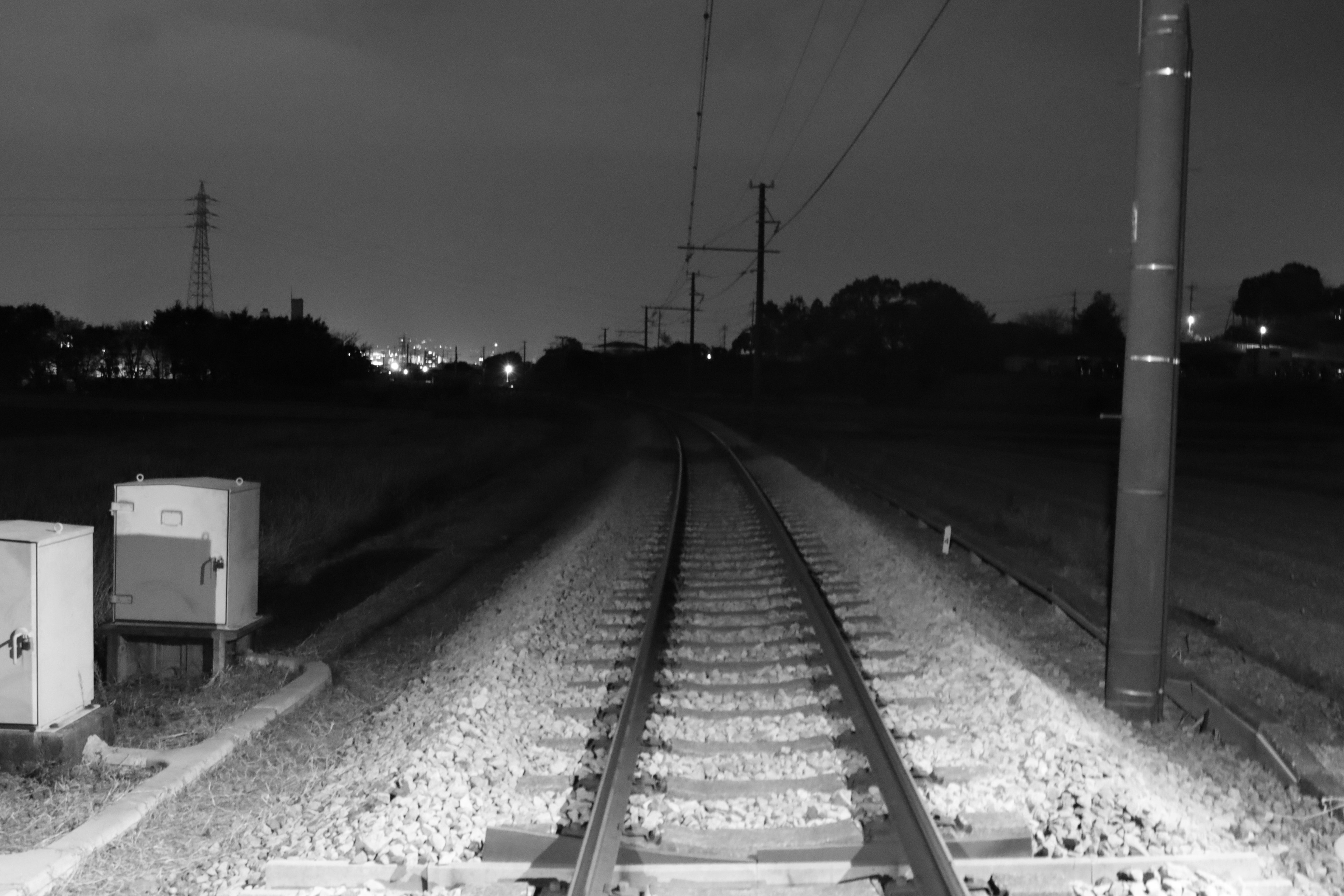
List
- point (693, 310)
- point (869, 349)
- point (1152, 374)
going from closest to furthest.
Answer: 1. point (1152, 374)
2. point (693, 310)
3. point (869, 349)

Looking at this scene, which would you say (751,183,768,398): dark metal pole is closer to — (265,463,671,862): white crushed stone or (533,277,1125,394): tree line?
(533,277,1125,394): tree line

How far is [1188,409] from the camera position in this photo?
221ft

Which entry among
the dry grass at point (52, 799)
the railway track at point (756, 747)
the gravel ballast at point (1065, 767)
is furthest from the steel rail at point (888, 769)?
the dry grass at point (52, 799)

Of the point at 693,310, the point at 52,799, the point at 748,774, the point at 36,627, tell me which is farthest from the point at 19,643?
the point at 693,310

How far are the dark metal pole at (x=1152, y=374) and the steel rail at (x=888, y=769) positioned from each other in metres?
1.83

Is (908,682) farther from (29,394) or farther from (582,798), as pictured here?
(29,394)

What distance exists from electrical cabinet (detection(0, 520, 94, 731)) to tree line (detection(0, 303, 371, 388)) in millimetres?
93651

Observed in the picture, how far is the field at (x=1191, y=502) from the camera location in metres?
11.9

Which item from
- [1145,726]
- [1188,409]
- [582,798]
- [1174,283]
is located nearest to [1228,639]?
[1145,726]

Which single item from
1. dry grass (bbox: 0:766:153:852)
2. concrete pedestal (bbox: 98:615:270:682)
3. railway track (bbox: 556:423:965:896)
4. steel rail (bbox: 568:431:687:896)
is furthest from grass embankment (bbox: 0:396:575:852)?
railway track (bbox: 556:423:965:896)

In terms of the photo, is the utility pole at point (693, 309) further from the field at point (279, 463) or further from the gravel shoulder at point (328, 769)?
the gravel shoulder at point (328, 769)

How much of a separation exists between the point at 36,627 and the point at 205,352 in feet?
332

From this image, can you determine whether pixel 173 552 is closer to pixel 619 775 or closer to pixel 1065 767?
pixel 619 775

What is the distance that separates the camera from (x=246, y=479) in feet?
85.7
